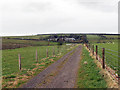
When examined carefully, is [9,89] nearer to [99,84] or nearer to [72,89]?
[72,89]

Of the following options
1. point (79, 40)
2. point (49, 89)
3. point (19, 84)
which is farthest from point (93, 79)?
point (79, 40)

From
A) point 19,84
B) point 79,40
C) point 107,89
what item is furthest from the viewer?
→ point 79,40

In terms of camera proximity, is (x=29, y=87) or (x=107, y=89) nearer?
(x=107, y=89)

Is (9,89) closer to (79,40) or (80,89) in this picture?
(80,89)

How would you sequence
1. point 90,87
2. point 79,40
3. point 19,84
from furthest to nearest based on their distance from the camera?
point 79,40 < point 19,84 < point 90,87

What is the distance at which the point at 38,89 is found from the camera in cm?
800

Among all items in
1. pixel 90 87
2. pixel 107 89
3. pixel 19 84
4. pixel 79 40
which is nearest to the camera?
pixel 107 89

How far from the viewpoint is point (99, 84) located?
841 cm

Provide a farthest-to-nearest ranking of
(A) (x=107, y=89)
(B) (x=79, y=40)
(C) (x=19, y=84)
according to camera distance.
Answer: (B) (x=79, y=40) < (C) (x=19, y=84) < (A) (x=107, y=89)

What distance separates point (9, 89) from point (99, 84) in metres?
5.88

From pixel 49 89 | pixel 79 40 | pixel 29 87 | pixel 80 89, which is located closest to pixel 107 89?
pixel 80 89

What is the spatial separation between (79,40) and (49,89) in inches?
6351

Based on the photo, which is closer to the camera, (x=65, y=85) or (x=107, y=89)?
(x=107, y=89)

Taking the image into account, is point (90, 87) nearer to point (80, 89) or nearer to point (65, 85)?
point (80, 89)
